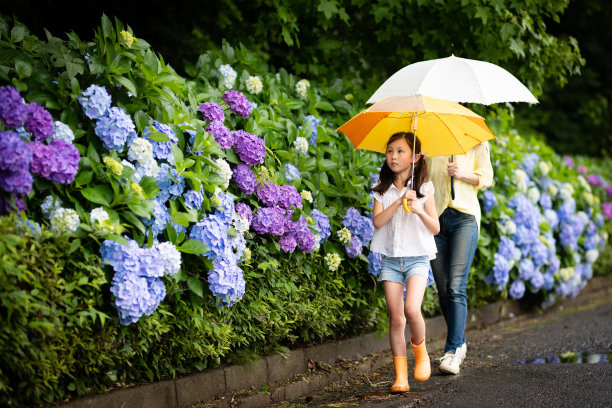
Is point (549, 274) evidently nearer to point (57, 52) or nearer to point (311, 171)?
point (311, 171)

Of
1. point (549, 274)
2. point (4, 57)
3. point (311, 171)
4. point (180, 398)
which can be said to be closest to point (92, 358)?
point (180, 398)

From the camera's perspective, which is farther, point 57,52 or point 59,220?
point 57,52

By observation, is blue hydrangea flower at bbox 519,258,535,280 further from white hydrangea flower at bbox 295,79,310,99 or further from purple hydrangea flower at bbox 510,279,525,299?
white hydrangea flower at bbox 295,79,310,99

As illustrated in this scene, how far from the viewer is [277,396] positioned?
13.5 feet

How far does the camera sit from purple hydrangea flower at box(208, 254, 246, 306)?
12.2ft

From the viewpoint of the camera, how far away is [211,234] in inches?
145

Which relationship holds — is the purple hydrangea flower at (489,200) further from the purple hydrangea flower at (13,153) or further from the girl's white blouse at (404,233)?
the purple hydrangea flower at (13,153)

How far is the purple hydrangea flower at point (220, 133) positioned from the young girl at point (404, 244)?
97 centimetres

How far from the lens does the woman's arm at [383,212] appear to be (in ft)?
13.3

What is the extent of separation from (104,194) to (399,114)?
6.67 feet

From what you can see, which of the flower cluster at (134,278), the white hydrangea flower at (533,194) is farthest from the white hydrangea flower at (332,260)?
the white hydrangea flower at (533,194)

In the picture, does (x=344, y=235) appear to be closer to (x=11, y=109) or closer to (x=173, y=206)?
(x=173, y=206)

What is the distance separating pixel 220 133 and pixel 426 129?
1351 millimetres

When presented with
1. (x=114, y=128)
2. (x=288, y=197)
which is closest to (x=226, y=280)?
(x=288, y=197)
